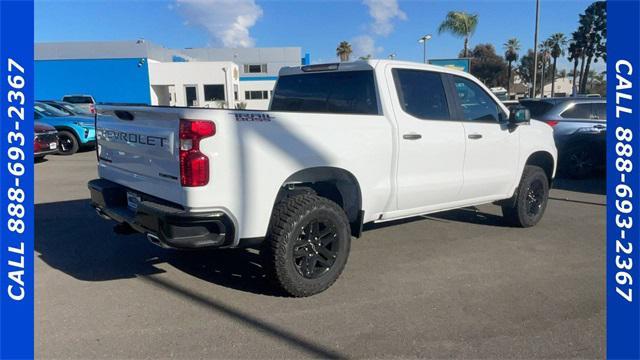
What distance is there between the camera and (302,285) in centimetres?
378

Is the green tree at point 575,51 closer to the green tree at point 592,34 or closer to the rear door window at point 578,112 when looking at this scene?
the green tree at point 592,34

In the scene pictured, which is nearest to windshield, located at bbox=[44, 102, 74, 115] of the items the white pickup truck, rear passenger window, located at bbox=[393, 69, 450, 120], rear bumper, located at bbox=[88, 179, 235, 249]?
the white pickup truck

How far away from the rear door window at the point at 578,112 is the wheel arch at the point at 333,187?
7.16 metres

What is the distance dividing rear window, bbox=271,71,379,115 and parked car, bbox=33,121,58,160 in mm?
8296

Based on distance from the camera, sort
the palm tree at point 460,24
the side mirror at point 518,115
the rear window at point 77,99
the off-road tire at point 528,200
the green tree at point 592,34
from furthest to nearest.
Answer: the green tree at point 592,34, the palm tree at point 460,24, the rear window at point 77,99, the off-road tire at point 528,200, the side mirror at point 518,115

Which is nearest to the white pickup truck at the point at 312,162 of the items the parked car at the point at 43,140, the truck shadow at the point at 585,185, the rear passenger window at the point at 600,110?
the truck shadow at the point at 585,185

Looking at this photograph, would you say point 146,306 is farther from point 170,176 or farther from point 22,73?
point 22,73

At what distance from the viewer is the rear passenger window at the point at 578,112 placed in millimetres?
9461

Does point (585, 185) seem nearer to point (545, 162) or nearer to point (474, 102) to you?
point (545, 162)

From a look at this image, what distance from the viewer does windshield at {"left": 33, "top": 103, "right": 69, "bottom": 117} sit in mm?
13733

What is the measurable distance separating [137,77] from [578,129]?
3460cm

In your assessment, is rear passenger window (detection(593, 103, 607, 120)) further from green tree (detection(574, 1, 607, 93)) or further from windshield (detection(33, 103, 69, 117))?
green tree (detection(574, 1, 607, 93))

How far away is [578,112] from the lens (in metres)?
9.49

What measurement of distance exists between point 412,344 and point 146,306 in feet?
6.93
